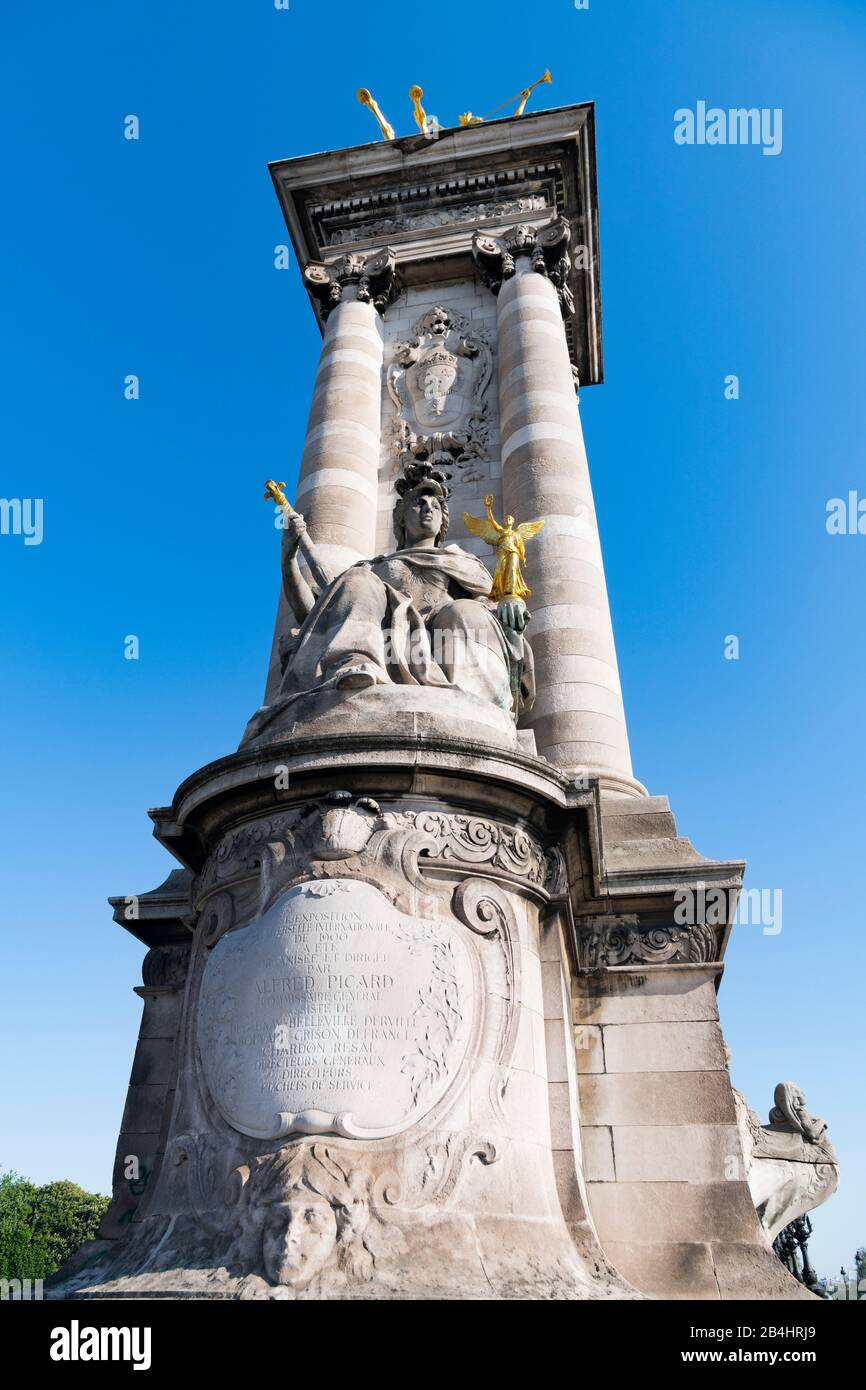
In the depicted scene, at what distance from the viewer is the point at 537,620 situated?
483 inches

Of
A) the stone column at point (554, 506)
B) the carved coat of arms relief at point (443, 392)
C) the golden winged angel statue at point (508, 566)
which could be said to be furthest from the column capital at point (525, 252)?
the golden winged angel statue at point (508, 566)

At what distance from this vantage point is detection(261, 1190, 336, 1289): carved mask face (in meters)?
5.06

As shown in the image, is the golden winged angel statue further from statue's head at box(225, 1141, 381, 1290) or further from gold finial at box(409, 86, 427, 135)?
gold finial at box(409, 86, 427, 135)

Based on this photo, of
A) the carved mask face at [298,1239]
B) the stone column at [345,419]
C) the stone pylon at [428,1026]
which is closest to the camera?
the carved mask face at [298,1239]

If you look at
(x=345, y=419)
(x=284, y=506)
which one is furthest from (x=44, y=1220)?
(x=284, y=506)

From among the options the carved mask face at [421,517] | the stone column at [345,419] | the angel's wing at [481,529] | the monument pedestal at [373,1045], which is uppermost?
the stone column at [345,419]

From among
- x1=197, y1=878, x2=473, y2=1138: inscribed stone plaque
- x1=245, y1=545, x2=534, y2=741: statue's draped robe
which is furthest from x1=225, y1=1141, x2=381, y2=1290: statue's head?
x1=245, y1=545, x2=534, y2=741: statue's draped robe

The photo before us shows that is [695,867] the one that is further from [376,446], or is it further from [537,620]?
[376,446]

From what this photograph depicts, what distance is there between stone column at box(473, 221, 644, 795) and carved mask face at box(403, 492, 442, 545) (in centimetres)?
278

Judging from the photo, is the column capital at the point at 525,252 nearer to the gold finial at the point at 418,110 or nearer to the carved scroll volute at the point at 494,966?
the gold finial at the point at 418,110

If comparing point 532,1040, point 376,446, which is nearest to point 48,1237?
point 376,446

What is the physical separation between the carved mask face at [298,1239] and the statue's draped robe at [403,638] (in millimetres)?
3493

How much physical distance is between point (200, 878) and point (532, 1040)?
9.32ft

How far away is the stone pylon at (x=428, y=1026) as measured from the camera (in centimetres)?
548
